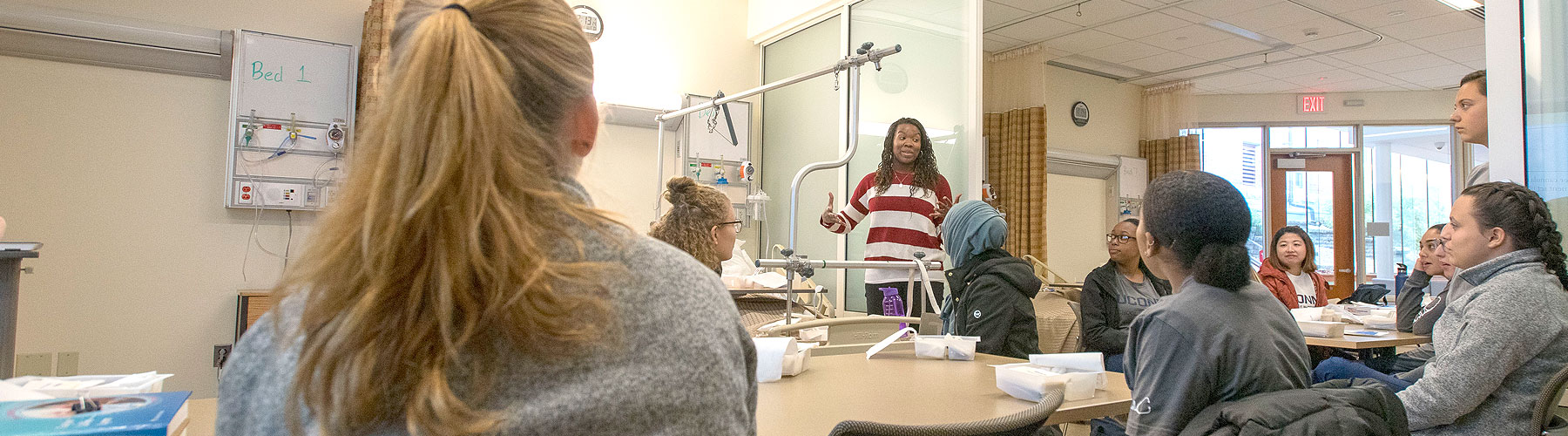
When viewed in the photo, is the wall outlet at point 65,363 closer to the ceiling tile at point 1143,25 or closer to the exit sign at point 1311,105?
the ceiling tile at point 1143,25

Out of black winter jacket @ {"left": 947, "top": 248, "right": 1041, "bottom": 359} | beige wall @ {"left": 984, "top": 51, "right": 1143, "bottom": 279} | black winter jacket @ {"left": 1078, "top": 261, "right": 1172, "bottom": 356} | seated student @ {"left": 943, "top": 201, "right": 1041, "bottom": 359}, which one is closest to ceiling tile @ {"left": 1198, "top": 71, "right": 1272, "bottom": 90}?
beige wall @ {"left": 984, "top": 51, "right": 1143, "bottom": 279}

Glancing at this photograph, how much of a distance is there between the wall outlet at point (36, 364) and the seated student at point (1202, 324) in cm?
448

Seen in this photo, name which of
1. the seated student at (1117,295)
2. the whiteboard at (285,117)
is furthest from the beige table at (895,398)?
the whiteboard at (285,117)

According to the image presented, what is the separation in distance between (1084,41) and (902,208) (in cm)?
387

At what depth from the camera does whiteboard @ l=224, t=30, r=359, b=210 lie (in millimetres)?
3910

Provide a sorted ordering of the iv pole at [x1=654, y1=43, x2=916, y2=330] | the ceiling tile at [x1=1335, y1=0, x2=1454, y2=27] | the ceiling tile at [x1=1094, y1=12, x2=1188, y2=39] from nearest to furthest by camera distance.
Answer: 1. the iv pole at [x1=654, y1=43, x2=916, y2=330]
2. the ceiling tile at [x1=1335, y1=0, x2=1454, y2=27]
3. the ceiling tile at [x1=1094, y1=12, x2=1188, y2=39]

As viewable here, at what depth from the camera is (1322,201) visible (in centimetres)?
843

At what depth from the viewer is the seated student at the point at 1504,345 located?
1801 millimetres

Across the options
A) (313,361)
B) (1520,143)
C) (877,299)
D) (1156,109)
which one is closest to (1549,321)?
(1520,143)

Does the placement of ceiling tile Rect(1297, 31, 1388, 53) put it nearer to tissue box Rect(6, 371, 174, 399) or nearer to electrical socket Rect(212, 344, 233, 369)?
tissue box Rect(6, 371, 174, 399)

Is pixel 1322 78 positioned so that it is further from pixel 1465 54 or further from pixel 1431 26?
pixel 1431 26

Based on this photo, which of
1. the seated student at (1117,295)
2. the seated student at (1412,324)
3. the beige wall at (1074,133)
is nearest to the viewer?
the seated student at (1412,324)

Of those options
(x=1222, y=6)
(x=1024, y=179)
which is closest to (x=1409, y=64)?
(x=1222, y=6)

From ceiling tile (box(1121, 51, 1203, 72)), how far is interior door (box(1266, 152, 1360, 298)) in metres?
2.03
